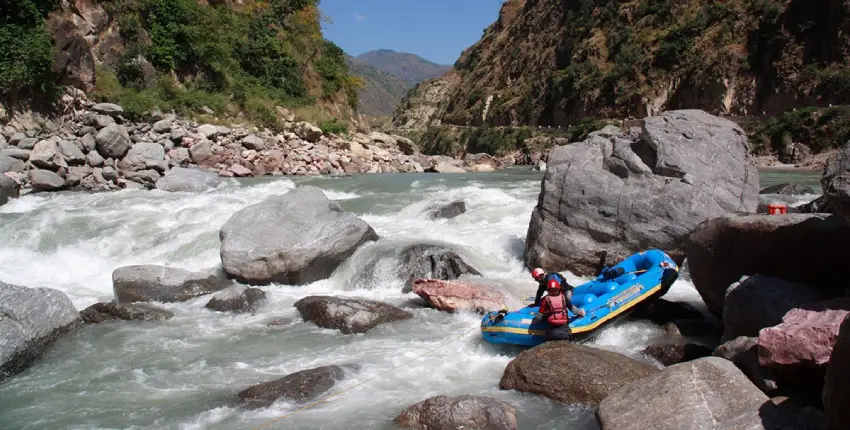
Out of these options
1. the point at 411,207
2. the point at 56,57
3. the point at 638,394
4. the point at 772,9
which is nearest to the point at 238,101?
the point at 56,57

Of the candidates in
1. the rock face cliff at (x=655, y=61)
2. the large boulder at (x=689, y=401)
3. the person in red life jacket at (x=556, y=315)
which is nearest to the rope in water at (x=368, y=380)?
the person in red life jacket at (x=556, y=315)

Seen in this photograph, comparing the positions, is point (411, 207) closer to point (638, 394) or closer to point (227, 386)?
point (227, 386)

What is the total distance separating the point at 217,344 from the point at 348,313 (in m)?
1.59

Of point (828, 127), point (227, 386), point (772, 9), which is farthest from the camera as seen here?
point (772, 9)

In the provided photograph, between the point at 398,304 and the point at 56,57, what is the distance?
16.8 metres

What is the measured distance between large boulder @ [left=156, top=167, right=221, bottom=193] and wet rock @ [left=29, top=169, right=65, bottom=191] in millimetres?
2451

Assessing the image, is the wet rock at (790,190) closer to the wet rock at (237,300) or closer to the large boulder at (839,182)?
the large boulder at (839,182)

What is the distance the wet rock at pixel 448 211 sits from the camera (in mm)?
12758

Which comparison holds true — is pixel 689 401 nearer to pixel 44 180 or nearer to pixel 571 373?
pixel 571 373

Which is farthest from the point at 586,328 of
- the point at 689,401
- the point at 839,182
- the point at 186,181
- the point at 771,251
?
the point at 186,181

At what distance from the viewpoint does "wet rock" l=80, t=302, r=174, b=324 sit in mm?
7478

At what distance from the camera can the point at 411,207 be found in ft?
45.9

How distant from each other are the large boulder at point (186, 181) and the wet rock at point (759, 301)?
45.3 ft

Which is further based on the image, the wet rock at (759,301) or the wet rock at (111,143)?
the wet rock at (111,143)
